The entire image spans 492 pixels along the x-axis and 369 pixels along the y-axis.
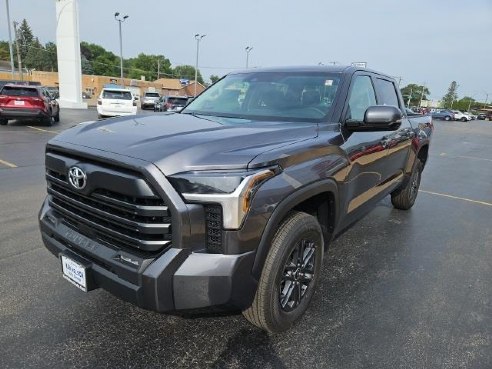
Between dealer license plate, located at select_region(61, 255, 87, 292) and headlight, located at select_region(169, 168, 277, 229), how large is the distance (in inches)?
33.0

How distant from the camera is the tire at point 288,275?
251 cm

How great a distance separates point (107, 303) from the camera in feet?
10.4

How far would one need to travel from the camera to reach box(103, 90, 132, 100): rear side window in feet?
63.3

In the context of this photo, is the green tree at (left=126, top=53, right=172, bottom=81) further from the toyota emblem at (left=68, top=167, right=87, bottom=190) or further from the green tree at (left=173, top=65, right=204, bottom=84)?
the toyota emblem at (left=68, top=167, right=87, bottom=190)

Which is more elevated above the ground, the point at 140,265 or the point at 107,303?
the point at 140,265

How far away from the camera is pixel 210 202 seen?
7.11 feet

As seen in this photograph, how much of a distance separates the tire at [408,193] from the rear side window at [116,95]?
16007mm

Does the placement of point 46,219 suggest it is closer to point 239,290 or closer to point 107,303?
point 107,303

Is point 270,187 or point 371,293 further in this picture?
point 371,293

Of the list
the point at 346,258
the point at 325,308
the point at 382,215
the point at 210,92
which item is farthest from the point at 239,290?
the point at 382,215

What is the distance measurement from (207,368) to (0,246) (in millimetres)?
2733

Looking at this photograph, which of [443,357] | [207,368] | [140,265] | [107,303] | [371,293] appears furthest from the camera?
[371,293]

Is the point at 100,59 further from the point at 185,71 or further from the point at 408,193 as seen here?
the point at 408,193

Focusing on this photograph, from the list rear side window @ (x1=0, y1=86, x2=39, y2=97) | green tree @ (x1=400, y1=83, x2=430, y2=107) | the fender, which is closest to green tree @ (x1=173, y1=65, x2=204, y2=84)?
green tree @ (x1=400, y1=83, x2=430, y2=107)
